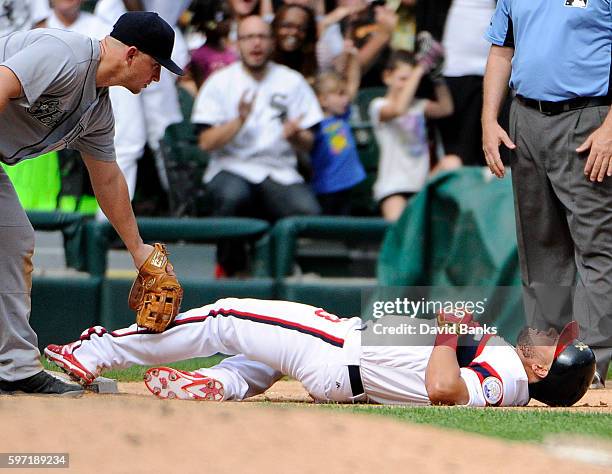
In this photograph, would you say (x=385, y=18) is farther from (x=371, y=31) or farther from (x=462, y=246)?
(x=462, y=246)

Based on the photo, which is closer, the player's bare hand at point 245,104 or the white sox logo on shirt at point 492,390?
the white sox logo on shirt at point 492,390

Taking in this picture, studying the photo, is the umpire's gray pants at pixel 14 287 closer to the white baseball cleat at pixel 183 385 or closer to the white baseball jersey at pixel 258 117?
the white baseball cleat at pixel 183 385

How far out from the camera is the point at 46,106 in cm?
438

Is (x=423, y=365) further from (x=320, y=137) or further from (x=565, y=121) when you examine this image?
(x=320, y=137)

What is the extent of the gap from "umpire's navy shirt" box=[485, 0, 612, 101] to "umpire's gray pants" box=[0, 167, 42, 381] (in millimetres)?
2289

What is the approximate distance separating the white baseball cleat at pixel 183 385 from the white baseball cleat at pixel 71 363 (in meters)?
0.28

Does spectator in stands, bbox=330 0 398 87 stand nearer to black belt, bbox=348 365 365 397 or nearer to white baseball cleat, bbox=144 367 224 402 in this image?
black belt, bbox=348 365 365 397

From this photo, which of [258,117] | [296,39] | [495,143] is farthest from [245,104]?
[495,143]

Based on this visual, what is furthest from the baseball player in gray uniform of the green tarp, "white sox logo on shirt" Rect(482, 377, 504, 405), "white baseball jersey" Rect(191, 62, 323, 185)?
the green tarp

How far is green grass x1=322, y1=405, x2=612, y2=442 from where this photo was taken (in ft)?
13.0

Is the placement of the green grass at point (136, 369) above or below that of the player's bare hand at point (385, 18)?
below

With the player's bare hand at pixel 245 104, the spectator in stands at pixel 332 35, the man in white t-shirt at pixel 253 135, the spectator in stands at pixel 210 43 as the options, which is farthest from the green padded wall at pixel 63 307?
the spectator in stands at pixel 332 35

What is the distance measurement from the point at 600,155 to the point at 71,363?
2.38 m

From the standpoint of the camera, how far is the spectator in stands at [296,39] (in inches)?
302
